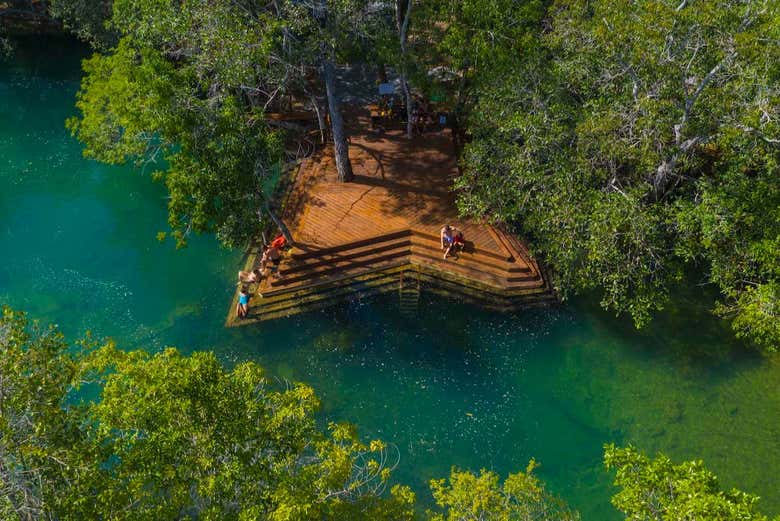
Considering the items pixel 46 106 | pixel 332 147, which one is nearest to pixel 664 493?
pixel 332 147

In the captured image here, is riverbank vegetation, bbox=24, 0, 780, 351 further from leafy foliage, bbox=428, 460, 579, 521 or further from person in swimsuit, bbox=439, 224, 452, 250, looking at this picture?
leafy foliage, bbox=428, 460, 579, 521

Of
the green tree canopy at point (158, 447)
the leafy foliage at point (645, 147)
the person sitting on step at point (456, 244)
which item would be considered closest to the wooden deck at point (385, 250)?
the person sitting on step at point (456, 244)

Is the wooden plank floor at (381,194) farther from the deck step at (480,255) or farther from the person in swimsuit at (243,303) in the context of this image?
the person in swimsuit at (243,303)

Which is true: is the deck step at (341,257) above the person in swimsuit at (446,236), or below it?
below

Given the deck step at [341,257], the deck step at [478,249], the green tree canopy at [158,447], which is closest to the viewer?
the green tree canopy at [158,447]

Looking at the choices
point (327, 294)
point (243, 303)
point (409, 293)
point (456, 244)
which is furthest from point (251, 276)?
point (456, 244)
